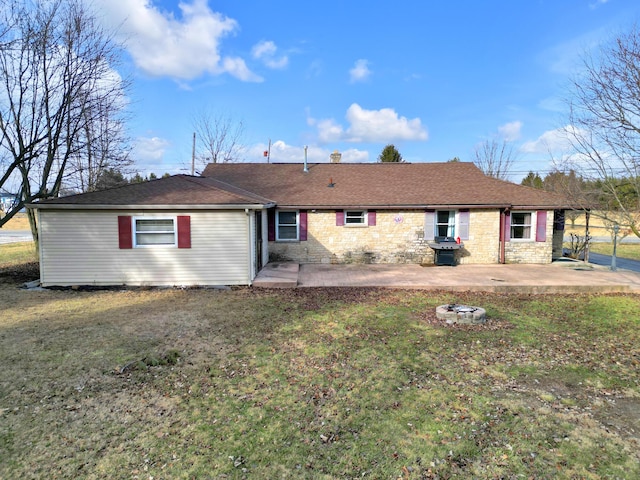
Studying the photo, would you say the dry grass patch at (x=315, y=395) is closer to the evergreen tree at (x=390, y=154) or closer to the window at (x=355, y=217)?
the window at (x=355, y=217)

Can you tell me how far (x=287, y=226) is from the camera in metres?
13.9

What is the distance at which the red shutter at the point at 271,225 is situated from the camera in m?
13.8

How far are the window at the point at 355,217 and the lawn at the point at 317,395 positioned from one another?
22.2 feet

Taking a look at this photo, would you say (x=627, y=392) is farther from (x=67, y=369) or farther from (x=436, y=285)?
(x=67, y=369)

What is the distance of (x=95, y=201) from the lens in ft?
32.4

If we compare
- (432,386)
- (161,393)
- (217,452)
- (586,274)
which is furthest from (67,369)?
(586,274)

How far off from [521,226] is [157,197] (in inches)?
503

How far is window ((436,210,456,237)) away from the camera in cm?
1369

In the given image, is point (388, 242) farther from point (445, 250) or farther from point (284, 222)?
point (284, 222)

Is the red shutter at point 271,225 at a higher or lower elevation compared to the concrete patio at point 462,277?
higher

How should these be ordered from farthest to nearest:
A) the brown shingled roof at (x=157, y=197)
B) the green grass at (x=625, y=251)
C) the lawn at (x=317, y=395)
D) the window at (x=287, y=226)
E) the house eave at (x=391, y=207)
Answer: the green grass at (x=625, y=251) < the window at (x=287, y=226) < the house eave at (x=391, y=207) < the brown shingled roof at (x=157, y=197) < the lawn at (x=317, y=395)

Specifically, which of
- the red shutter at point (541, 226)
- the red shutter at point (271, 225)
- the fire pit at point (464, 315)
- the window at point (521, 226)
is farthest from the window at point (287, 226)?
the red shutter at point (541, 226)

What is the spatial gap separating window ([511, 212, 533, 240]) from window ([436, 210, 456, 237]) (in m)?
2.28

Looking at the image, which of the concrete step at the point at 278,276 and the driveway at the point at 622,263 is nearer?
the concrete step at the point at 278,276
